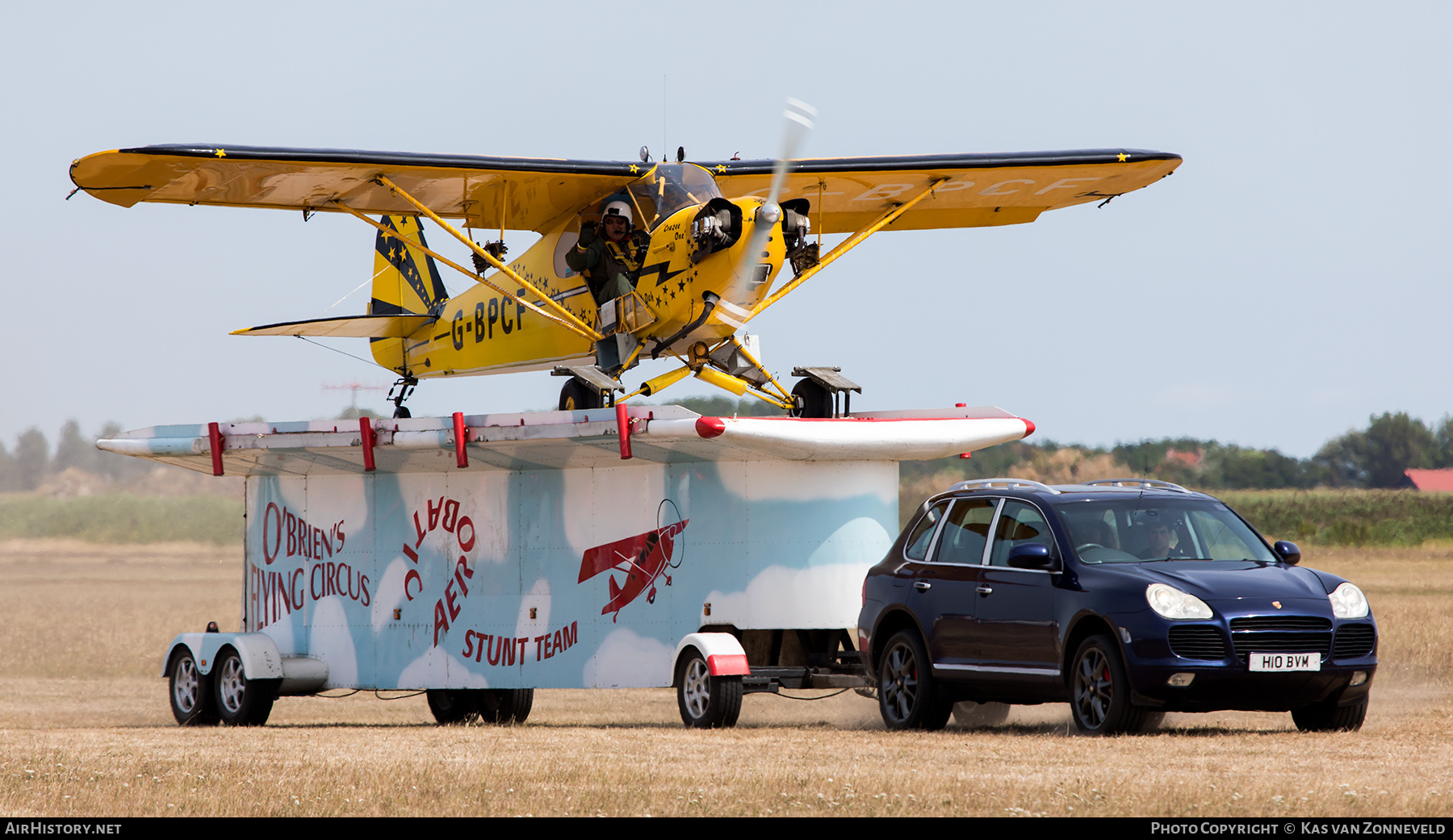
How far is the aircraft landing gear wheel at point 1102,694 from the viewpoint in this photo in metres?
10.8

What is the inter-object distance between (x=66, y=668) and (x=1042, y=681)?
62.7 ft

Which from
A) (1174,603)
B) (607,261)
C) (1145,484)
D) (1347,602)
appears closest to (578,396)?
(607,261)

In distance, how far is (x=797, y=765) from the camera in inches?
380

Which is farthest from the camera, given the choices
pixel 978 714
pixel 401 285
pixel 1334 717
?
pixel 401 285

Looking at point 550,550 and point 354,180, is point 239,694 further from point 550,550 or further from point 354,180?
point 354,180

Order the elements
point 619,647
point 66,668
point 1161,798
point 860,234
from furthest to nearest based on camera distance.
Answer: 1. point 66,668
2. point 860,234
3. point 619,647
4. point 1161,798

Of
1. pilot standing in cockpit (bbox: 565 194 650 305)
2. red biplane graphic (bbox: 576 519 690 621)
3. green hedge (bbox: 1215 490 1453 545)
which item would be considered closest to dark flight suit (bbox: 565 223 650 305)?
pilot standing in cockpit (bbox: 565 194 650 305)

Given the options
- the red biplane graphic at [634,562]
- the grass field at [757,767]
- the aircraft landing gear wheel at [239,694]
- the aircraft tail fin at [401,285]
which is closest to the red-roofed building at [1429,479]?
the grass field at [757,767]

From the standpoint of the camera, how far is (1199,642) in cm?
1063

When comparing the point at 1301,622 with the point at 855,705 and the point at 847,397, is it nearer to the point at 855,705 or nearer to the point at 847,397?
the point at 855,705

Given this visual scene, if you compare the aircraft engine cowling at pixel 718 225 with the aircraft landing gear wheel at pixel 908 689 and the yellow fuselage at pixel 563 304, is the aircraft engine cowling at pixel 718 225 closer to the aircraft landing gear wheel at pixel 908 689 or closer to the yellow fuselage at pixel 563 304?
the yellow fuselage at pixel 563 304

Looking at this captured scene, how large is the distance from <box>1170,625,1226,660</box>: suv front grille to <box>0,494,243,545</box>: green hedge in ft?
111

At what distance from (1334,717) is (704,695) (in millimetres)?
4564
